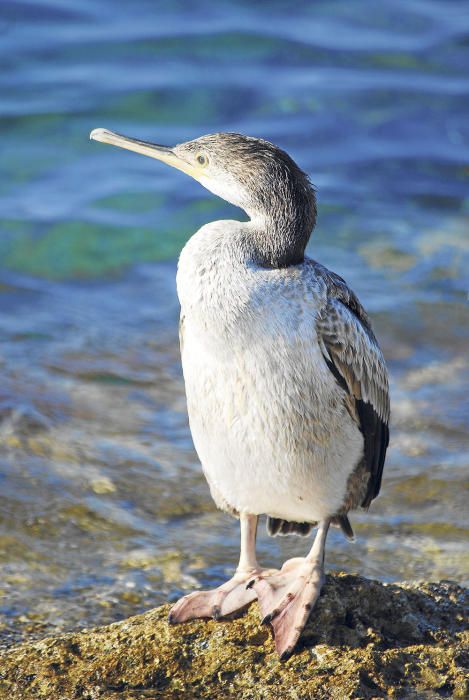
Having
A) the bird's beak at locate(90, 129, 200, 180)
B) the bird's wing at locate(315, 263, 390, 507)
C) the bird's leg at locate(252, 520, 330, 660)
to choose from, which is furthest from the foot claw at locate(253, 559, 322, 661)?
the bird's beak at locate(90, 129, 200, 180)

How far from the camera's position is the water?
6355 millimetres

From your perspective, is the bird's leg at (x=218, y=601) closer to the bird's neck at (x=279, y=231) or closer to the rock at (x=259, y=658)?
the rock at (x=259, y=658)

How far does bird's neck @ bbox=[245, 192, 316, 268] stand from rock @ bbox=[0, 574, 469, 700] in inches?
53.0

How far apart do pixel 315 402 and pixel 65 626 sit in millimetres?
1718

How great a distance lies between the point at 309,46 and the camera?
1478cm

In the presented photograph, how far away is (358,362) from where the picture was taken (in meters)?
4.77

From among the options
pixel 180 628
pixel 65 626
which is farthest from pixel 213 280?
pixel 65 626

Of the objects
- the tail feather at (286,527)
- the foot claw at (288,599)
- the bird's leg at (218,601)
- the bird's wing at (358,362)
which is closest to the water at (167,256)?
the tail feather at (286,527)

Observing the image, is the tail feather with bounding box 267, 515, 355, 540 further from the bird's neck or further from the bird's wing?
the bird's neck

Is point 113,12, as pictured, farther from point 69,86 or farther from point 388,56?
point 388,56

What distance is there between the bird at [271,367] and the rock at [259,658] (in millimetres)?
90

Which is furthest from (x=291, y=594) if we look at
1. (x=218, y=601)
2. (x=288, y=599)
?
(x=218, y=601)

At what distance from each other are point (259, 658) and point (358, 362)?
1.28 meters

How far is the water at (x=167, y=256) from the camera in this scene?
6355 mm
